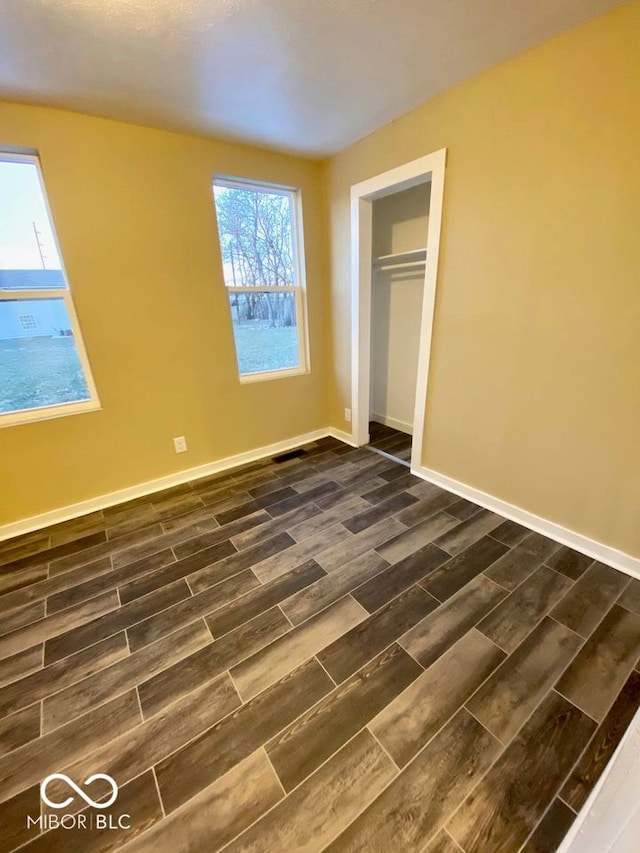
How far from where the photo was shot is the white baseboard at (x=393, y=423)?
3.65 meters

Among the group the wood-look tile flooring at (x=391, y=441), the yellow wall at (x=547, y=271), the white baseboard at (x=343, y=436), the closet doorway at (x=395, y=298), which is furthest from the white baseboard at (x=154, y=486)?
the yellow wall at (x=547, y=271)

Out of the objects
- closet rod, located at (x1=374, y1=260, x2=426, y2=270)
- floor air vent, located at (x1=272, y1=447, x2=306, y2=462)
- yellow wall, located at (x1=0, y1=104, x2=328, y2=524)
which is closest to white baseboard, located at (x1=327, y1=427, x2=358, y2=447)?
floor air vent, located at (x1=272, y1=447, x2=306, y2=462)

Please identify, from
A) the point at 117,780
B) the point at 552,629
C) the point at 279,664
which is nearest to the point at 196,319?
the point at 279,664

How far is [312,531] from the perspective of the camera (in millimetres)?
2131

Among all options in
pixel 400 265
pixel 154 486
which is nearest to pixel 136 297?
pixel 154 486

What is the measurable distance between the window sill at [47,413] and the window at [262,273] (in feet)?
3.71

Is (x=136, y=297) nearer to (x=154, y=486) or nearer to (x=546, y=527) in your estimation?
(x=154, y=486)

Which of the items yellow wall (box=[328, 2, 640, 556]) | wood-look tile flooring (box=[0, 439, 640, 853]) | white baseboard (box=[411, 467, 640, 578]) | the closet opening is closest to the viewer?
wood-look tile flooring (box=[0, 439, 640, 853])

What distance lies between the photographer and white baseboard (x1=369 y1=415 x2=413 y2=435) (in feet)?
12.0

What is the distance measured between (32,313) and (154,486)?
4.57 feet

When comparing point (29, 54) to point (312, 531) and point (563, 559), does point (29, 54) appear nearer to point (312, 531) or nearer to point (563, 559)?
point (312, 531)

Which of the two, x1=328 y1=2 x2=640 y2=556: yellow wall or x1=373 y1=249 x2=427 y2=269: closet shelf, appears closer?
x1=328 y1=2 x2=640 y2=556: yellow wall

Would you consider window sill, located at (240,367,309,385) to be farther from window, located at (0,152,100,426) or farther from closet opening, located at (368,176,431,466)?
window, located at (0,152,100,426)

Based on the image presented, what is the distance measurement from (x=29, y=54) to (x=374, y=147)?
1.91 meters
